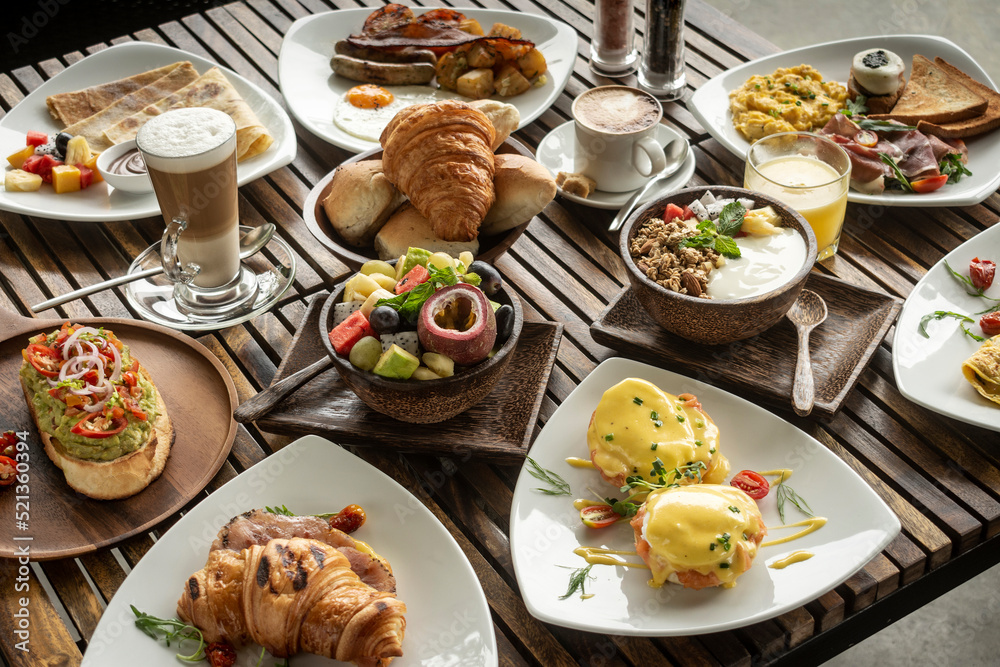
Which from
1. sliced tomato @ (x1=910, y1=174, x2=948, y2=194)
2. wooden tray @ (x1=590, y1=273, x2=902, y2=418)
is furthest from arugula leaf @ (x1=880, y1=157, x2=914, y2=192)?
wooden tray @ (x1=590, y1=273, x2=902, y2=418)

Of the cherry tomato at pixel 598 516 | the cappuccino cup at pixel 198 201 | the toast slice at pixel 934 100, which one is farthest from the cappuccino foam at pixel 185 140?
the toast slice at pixel 934 100

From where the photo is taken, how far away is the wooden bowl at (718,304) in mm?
1600

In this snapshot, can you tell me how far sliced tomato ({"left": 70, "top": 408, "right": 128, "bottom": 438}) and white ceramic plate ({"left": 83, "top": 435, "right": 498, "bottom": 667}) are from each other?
0.23 meters

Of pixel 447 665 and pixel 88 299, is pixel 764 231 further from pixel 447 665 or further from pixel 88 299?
pixel 88 299

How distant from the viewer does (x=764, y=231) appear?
1.74 m

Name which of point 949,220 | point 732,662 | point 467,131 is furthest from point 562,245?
point 732,662

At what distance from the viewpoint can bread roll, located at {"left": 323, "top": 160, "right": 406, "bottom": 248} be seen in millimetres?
1872

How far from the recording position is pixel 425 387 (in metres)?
1.44

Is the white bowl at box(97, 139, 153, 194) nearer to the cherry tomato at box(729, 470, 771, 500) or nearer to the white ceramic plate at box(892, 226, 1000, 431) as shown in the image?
the cherry tomato at box(729, 470, 771, 500)

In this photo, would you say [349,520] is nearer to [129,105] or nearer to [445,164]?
[445,164]

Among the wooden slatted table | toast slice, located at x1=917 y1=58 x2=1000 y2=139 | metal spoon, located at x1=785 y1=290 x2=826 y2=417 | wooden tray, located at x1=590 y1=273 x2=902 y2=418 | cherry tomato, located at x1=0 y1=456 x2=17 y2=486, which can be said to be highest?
toast slice, located at x1=917 y1=58 x2=1000 y2=139

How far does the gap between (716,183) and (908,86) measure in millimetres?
668

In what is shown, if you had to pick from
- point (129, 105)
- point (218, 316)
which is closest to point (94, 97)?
point (129, 105)

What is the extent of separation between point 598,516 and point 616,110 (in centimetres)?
116
